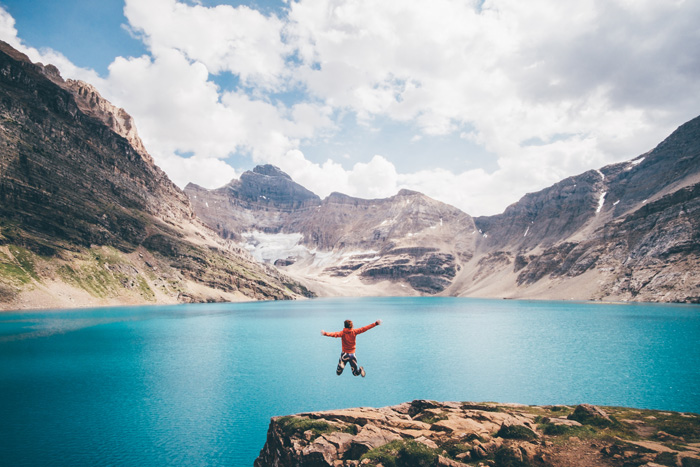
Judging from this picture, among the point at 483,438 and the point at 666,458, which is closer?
the point at 666,458

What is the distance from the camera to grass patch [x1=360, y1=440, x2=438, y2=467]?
16.3 meters

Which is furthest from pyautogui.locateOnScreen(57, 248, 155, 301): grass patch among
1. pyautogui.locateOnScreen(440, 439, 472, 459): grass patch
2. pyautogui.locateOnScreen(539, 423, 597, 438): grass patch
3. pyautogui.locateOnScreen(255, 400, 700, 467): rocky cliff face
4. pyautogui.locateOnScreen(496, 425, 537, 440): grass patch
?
pyautogui.locateOnScreen(539, 423, 597, 438): grass patch

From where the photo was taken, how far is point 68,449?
1134 inches

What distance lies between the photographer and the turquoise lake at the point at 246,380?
31.0 m

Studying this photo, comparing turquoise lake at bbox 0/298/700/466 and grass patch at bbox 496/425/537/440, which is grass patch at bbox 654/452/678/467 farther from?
turquoise lake at bbox 0/298/700/466

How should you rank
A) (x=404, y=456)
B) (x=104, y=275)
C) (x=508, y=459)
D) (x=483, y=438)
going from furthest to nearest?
(x=104, y=275) < (x=483, y=438) < (x=404, y=456) < (x=508, y=459)

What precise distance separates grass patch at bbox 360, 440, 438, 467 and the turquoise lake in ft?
51.4

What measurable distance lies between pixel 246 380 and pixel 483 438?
130 feet

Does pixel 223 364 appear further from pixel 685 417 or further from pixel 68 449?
pixel 685 417

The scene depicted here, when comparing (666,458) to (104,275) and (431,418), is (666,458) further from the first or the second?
(104,275)

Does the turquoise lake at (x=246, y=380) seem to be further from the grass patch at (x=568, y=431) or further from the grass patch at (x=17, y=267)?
the grass patch at (x=17, y=267)

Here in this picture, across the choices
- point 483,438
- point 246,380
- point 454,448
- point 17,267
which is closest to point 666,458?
point 483,438

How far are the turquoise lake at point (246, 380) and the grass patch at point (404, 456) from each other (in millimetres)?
15667

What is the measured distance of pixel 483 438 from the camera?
17.9 metres
